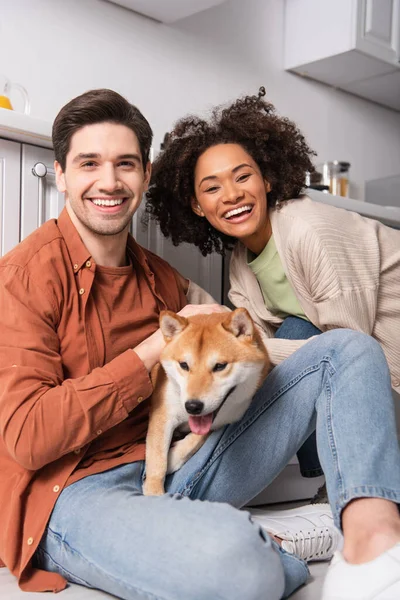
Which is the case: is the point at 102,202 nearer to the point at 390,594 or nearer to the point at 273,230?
the point at 273,230

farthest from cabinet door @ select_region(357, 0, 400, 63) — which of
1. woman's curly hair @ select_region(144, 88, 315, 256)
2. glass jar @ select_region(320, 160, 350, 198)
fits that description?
woman's curly hair @ select_region(144, 88, 315, 256)

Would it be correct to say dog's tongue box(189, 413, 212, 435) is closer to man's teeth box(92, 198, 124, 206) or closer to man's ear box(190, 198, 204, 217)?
man's teeth box(92, 198, 124, 206)

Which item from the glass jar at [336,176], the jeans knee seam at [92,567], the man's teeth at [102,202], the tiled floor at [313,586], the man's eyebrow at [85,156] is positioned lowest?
the tiled floor at [313,586]

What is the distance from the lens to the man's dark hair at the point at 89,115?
1.53 metres

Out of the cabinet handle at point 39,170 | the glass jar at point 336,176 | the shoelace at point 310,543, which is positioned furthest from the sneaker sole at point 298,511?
the glass jar at point 336,176

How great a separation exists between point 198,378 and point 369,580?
19.8 inches

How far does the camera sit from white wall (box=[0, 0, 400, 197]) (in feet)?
8.98

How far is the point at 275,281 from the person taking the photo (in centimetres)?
200

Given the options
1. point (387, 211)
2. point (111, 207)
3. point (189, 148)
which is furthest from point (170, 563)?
point (387, 211)

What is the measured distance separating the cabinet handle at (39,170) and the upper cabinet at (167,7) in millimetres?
1312

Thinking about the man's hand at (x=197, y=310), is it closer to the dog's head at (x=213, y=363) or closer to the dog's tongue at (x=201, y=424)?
the dog's head at (x=213, y=363)

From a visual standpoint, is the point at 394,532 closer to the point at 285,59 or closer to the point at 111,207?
the point at 111,207

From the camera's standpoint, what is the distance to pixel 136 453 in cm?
149

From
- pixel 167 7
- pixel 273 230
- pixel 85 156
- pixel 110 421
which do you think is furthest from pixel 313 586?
pixel 167 7
